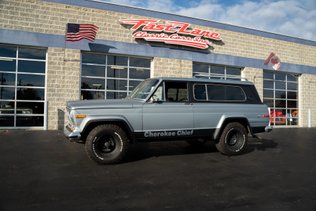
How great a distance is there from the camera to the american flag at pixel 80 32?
40.6ft

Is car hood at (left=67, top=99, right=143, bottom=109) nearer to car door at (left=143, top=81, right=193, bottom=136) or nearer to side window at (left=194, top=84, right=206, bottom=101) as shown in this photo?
car door at (left=143, top=81, right=193, bottom=136)

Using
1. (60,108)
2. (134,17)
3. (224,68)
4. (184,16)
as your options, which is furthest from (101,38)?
(224,68)

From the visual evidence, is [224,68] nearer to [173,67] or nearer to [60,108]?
[173,67]

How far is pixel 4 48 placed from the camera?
12.1 meters

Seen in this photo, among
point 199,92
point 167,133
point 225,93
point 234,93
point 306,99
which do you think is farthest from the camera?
point 306,99

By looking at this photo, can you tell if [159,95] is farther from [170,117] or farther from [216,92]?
[216,92]

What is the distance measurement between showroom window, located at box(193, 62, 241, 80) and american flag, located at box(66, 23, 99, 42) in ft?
21.5

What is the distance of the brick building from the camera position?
12.1m

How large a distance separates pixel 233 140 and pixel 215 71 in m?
10.0

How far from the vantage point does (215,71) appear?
16656 millimetres

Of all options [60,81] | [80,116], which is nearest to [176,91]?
[80,116]

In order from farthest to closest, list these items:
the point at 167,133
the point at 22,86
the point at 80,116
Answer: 1. the point at 22,86
2. the point at 167,133
3. the point at 80,116

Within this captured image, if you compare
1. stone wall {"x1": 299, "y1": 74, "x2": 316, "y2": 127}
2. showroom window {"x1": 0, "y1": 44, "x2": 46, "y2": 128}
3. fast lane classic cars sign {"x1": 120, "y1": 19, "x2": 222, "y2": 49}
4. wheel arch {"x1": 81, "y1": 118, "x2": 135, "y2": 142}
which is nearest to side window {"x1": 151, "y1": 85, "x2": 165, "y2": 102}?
wheel arch {"x1": 81, "y1": 118, "x2": 135, "y2": 142}

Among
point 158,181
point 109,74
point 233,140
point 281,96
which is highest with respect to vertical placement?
point 109,74
